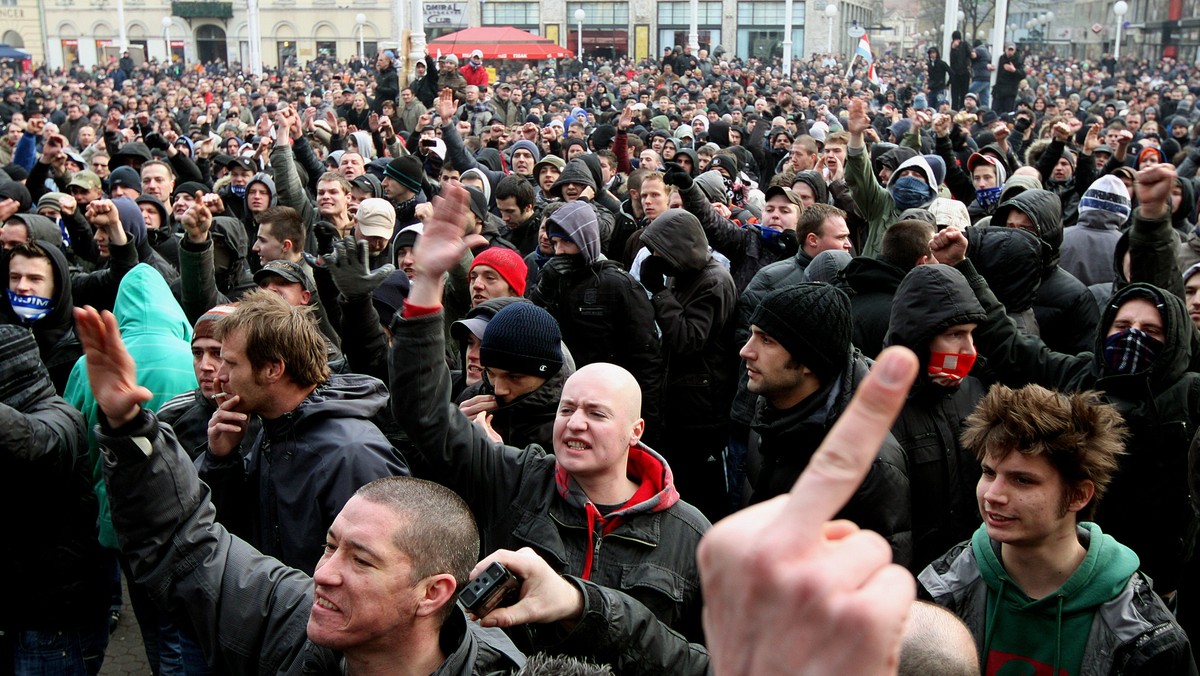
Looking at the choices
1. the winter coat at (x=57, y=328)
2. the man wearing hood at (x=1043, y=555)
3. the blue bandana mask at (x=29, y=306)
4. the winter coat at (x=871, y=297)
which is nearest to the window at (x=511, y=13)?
the winter coat at (x=57, y=328)

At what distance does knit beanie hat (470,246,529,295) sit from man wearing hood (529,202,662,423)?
0.37 m

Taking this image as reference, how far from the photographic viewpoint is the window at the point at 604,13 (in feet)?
227

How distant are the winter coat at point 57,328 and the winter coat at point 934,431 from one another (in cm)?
377

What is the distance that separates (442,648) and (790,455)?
1.49m

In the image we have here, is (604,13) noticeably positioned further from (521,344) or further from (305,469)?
(305,469)

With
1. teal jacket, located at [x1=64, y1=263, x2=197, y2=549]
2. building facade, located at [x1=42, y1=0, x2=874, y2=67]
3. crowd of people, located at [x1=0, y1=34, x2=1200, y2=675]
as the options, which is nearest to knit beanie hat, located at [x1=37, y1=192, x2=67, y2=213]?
crowd of people, located at [x1=0, y1=34, x2=1200, y2=675]

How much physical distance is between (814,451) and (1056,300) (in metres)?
2.49

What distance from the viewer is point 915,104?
18547mm

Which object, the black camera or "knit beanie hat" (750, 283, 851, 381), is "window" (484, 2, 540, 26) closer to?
"knit beanie hat" (750, 283, 851, 381)

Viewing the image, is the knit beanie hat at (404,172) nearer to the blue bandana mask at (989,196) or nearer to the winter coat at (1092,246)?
the blue bandana mask at (989,196)

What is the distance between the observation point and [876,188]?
22.9 ft

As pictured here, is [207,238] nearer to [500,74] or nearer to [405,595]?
[405,595]

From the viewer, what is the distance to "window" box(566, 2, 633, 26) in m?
69.2

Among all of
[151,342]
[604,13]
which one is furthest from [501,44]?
[604,13]
